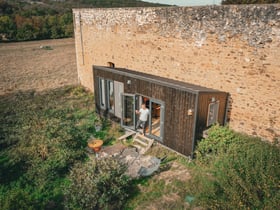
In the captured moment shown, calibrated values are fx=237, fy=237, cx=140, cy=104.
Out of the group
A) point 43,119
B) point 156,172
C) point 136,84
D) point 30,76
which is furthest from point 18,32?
point 156,172

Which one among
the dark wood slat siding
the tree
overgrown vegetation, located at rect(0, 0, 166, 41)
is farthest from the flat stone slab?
the tree

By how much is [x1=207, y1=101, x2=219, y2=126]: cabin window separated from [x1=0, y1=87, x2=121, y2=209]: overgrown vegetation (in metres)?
4.90

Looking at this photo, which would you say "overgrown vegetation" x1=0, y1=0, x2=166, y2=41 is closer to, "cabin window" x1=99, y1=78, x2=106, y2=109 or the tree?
the tree

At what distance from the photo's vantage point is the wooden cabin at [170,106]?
9.29 meters

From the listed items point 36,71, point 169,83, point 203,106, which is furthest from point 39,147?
point 36,71

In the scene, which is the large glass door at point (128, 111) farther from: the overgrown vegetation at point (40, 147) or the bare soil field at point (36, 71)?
the bare soil field at point (36, 71)

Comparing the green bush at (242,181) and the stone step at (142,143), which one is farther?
the stone step at (142,143)

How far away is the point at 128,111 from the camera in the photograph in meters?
12.1

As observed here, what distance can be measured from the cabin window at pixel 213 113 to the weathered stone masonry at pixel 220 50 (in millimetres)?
1187

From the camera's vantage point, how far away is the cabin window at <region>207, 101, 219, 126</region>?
389 inches

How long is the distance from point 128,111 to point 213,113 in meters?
4.21

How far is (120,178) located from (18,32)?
56733 mm

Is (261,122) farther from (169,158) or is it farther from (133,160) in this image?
(133,160)

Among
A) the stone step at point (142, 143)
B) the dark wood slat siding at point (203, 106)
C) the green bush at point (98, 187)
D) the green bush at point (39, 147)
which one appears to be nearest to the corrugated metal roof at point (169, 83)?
the dark wood slat siding at point (203, 106)
